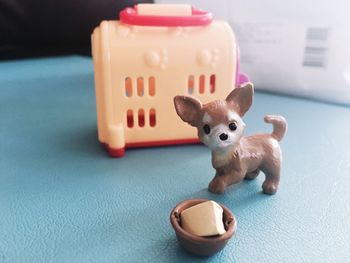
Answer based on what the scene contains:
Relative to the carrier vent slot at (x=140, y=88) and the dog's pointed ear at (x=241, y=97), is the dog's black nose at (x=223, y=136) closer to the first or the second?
the dog's pointed ear at (x=241, y=97)

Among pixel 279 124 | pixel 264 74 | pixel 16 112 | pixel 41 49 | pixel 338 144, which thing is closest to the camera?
pixel 279 124

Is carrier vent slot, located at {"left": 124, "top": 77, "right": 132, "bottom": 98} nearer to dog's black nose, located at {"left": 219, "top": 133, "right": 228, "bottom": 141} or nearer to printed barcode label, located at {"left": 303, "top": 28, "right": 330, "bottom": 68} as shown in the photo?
dog's black nose, located at {"left": 219, "top": 133, "right": 228, "bottom": 141}

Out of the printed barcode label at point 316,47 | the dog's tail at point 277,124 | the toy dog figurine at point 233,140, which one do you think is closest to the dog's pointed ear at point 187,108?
the toy dog figurine at point 233,140

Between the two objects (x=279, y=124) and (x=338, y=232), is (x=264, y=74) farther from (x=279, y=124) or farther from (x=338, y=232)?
(x=338, y=232)

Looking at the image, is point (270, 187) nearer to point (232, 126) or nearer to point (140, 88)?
point (232, 126)

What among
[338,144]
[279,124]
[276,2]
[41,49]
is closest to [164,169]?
[279,124]

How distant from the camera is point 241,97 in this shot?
48 cm

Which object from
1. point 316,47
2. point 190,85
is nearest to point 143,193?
point 190,85

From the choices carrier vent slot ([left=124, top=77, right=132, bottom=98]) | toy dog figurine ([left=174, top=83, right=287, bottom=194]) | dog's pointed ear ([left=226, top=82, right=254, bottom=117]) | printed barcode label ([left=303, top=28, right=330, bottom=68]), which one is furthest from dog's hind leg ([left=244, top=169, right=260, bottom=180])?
printed barcode label ([left=303, top=28, right=330, bottom=68])

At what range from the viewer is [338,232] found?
469 mm

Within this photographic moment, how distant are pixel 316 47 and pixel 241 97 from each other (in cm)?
42

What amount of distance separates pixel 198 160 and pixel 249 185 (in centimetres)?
10

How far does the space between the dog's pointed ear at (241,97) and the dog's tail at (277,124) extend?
0.17 feet

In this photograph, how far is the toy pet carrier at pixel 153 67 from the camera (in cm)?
61
